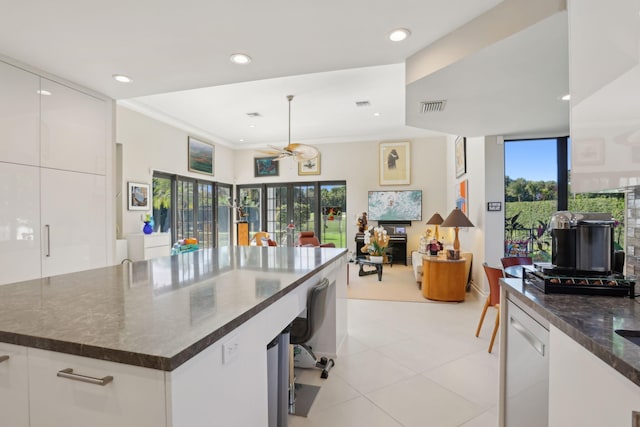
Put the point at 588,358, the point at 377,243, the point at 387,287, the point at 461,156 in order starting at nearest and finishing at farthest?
the point at 588,358
the point at 387,287
the point at 461,156
the point at 377,243

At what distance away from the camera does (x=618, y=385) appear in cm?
80

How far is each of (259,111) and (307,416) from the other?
4936mm

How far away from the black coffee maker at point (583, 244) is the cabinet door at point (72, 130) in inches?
153

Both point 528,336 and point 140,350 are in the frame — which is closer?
point 140,350

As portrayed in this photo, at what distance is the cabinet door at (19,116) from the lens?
8.24 feet

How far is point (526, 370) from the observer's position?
1.36 metres

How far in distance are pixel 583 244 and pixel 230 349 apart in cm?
156

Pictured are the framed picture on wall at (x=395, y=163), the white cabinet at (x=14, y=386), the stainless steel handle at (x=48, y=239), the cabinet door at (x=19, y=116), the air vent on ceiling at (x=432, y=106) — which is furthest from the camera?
the framed picture on wall at (x=395, y=163)

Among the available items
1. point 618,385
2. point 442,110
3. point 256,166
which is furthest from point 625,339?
point 256,166

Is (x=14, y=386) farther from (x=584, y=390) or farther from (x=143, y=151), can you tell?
(x=143, y=151)

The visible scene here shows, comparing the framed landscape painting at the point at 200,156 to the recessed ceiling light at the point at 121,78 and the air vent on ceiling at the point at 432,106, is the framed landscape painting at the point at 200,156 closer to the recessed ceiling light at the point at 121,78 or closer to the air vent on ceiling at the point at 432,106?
the recessed ceiling light at the point at 121,78

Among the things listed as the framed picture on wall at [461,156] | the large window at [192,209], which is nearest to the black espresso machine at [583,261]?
the framed picture on wall at [461,156]

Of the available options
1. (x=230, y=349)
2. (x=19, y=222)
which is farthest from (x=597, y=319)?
(x=19, y=222)

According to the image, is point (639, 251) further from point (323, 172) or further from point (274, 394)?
point (323, 172)
